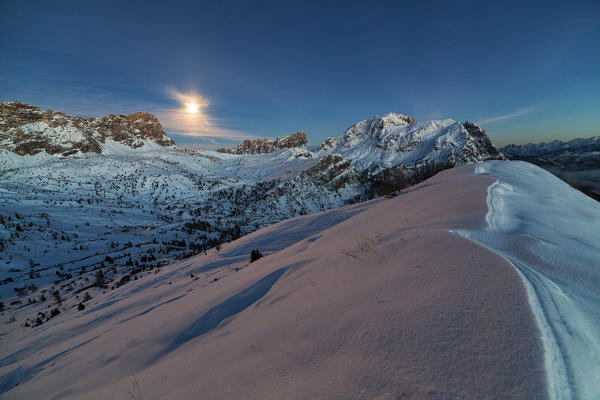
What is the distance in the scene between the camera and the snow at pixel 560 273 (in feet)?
3.13

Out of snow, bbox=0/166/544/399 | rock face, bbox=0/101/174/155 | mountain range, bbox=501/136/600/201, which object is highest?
rock face, bbox=0/101/174/155

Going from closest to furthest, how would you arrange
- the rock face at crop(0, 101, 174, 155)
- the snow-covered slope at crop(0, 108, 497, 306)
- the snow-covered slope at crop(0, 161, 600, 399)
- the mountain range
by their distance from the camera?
1. the snow-covered slope at crop(0, 161, 600, 399)
2. the mountain range
3. the snow-covered slope at crop(0, 108, 497, 306)
4. the rock face at crop(0, 101, 174, 155)

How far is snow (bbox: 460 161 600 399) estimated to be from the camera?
0.96m

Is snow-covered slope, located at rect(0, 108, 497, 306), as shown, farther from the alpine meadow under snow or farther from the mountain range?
the alpine meadow under snow

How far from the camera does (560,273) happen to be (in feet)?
5.67

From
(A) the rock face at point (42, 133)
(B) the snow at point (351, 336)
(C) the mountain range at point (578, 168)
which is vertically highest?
(A) the rock face at point (42, 133)

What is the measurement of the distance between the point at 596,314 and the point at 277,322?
2348 millimetres

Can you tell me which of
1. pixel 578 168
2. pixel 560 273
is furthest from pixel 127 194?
pixel 578 168

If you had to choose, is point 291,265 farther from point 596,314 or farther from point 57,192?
point 57,192

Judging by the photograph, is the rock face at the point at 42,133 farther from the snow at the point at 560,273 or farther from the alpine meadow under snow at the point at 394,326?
the snow at the point at 560,273

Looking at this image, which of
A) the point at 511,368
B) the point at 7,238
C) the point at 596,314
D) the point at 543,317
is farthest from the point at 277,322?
the point at 7,238

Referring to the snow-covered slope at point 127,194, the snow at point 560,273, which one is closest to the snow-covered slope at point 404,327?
the snow at point 560,273

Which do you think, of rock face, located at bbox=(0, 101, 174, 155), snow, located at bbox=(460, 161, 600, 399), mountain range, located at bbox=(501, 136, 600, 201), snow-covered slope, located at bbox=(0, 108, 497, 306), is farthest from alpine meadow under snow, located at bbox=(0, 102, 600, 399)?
rock face, located at bbox=(0, 101, 174, 155)

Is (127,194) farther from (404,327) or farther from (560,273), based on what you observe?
(560,273)
